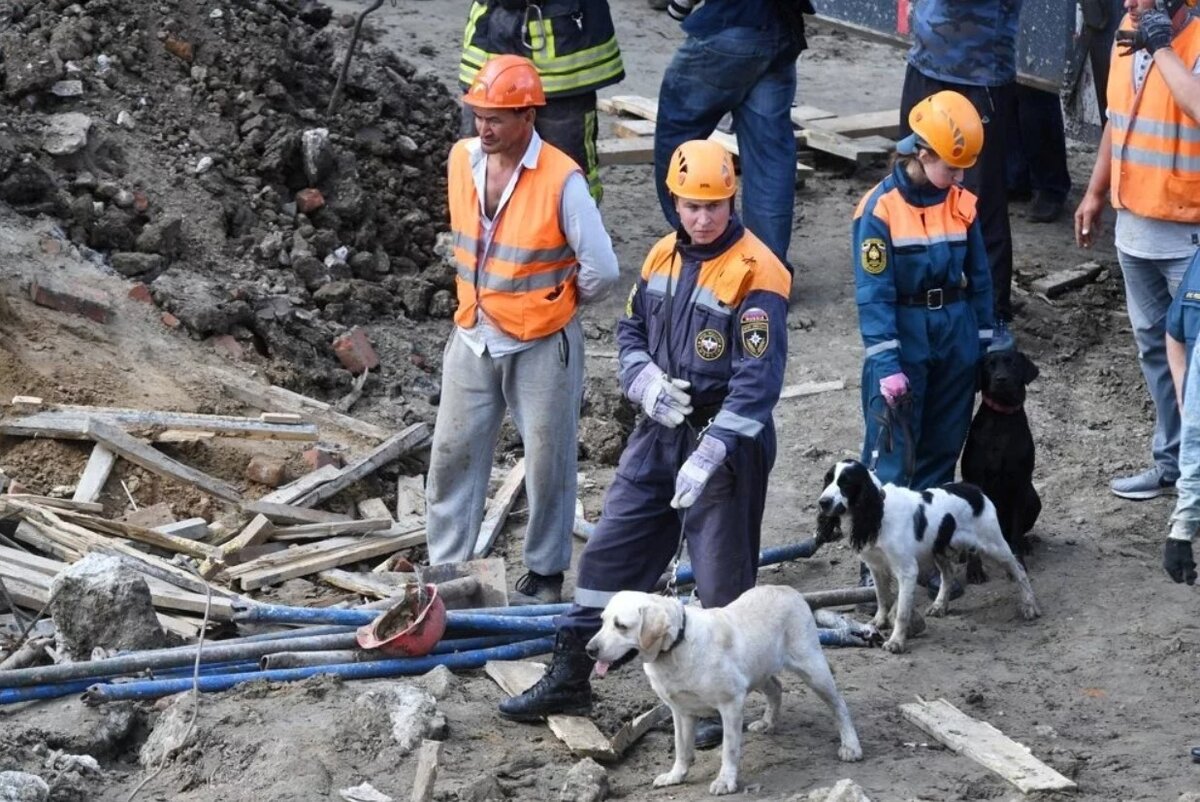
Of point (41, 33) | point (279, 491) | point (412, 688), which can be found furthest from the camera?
point (41, 33)

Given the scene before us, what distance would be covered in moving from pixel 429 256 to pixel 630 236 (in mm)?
1574

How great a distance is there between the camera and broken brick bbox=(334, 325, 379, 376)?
10891mm

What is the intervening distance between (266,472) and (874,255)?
339 cm

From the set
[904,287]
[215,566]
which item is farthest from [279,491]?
[904,287]

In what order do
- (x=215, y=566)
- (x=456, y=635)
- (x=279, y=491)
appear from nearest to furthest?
(x=456, y=635) < (x=215, y=566) < (x=279, y=491)

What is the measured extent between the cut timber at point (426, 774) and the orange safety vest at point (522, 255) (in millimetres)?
2066

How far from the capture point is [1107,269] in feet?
41.9

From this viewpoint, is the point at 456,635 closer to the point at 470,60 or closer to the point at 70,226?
the point at 470,60

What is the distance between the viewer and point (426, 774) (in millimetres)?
6273

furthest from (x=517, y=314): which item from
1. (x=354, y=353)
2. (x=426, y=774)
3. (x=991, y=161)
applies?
(x=991, y=161)

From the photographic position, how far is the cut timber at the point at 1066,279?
12289mm

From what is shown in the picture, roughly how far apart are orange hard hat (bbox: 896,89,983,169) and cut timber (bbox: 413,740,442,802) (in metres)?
3.36

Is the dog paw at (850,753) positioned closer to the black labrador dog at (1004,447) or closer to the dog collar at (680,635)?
the dog collar at (680,635)

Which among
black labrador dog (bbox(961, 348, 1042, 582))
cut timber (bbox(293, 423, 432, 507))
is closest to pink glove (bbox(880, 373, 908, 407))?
black labrador dog (bbox(961, 348, 1042, 582))
